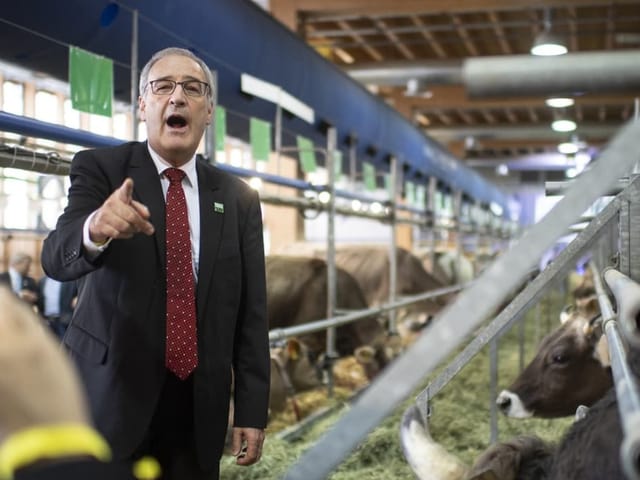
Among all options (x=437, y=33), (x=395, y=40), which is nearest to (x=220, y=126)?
(x=395, y=40)

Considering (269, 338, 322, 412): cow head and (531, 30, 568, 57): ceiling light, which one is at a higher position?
(531, 30, 568, 57): ceiling light

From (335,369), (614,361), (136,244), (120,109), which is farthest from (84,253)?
(335,369)

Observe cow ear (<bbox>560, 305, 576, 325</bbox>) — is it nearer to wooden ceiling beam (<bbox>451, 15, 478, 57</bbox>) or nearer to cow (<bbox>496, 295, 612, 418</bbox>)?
cow (<bbox>496, 295, 612, 418</bbox>)

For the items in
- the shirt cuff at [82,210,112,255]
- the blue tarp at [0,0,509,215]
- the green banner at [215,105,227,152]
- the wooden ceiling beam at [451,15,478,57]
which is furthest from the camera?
the wooden ceiling beam at [451,15,478,57]

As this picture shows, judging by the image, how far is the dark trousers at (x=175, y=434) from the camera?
1887 mm

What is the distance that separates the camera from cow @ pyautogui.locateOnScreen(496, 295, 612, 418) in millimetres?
3457

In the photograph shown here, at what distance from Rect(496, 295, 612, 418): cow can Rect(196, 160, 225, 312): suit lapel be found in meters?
1.94

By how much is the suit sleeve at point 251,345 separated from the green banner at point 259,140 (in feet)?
7.00

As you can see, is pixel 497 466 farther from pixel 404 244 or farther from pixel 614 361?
pixel 404 244

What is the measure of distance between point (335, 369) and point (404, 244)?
1032 cm

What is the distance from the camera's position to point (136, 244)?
184 centimetres

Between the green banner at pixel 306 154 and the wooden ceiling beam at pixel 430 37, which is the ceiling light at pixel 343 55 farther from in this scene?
the green banner at pixel 306 154

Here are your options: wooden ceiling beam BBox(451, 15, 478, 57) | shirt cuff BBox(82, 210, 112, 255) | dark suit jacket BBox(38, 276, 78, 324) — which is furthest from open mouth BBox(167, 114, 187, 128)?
wooden ceiling beam BBox(451, 15, 478, 57)

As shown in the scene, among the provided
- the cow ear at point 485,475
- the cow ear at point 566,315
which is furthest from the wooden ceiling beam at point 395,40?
the cow ear at point 485,475
